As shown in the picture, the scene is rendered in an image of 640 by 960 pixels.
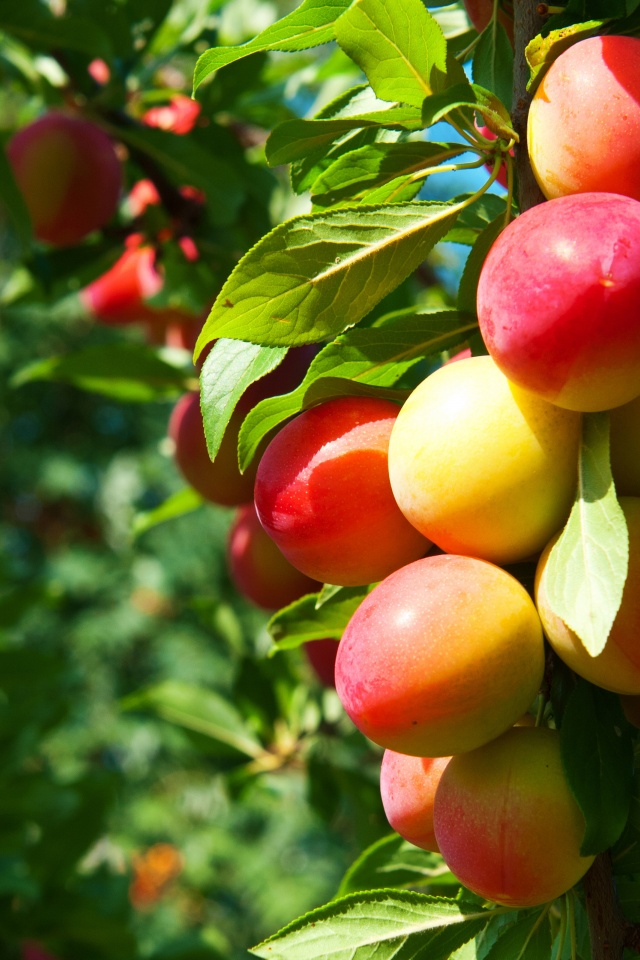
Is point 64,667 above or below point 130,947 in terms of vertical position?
above

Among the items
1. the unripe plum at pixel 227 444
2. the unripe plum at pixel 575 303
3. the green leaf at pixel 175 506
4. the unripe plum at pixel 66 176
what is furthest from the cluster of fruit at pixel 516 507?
the unripe plum at pixel 66 176

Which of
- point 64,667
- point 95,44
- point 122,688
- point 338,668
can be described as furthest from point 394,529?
point 122,688

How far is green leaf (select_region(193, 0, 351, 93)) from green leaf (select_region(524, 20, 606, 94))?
9cm

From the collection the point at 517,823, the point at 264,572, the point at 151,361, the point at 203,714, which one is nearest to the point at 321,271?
the point at 517,823

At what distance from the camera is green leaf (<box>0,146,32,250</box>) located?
2.56 feet

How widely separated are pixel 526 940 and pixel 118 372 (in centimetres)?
58

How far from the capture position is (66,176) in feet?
2.83

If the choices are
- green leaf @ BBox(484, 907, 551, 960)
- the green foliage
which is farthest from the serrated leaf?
green leaf @ BBox(484, 907, 551, 960)

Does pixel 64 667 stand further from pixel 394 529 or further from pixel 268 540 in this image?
pixel 394 529

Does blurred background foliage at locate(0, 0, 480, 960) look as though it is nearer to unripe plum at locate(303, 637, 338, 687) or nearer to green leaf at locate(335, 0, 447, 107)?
unripe plum at locate(303, 637, 338, 687)

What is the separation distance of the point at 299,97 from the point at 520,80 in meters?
0.66

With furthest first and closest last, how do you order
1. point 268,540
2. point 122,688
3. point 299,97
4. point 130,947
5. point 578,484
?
point 122,688, point 299,97, point 130,947, point 268,540, point 578,484

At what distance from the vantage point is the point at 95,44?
0.76m

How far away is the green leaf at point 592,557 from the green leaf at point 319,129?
17 centimetres
